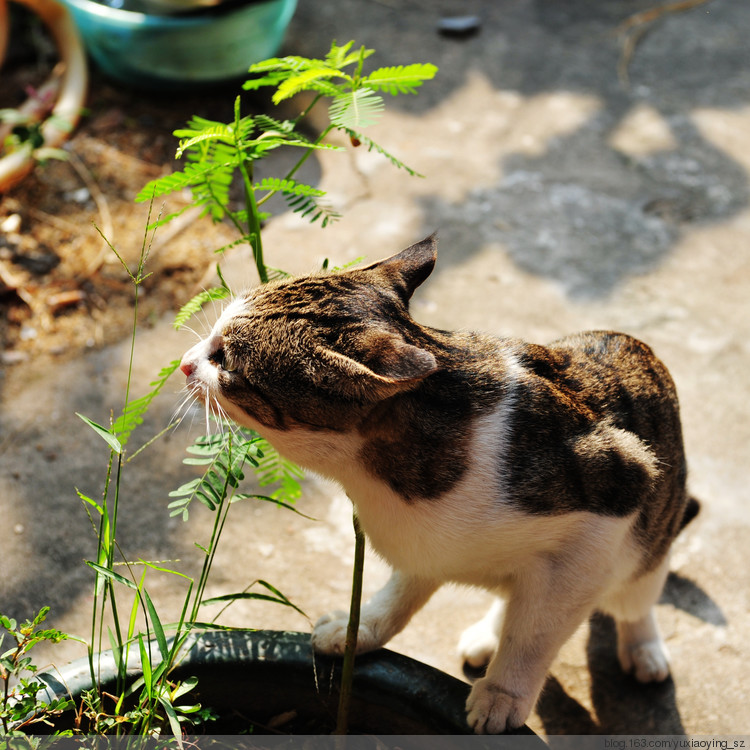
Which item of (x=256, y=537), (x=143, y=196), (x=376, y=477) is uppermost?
(x=143, y=196)

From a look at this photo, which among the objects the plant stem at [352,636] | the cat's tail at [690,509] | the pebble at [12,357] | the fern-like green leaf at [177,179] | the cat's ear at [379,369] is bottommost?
the cat's tail at [690,509]

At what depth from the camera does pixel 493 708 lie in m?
1.56

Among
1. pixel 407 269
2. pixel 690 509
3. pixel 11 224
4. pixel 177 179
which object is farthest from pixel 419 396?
pixel 11 224

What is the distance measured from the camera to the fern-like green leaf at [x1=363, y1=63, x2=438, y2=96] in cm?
130

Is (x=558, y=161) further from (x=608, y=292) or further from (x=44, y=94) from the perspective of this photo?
(x=44, y=94)

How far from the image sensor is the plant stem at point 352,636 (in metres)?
1.43

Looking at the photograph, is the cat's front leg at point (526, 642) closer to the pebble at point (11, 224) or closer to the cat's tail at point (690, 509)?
the cat's tail at point (690, 509)

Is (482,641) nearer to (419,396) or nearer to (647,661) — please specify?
(647,661)

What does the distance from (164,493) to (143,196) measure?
1.39 metres

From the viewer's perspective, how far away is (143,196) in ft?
4.28

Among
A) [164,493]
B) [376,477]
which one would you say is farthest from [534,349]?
[164,493]

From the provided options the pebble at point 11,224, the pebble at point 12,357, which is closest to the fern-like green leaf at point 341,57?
the pebble at point 12,357

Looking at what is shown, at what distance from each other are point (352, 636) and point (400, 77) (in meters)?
0.97

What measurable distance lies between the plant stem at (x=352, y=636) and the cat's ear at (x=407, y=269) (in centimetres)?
47
